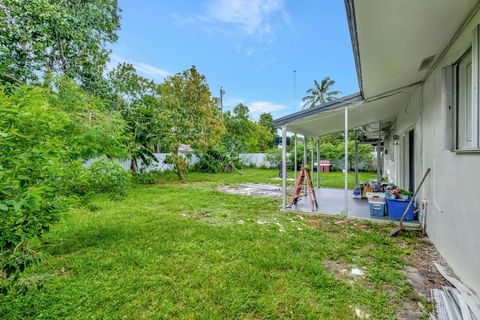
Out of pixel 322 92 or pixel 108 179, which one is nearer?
pixel 108 179

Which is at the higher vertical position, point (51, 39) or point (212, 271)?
point (51, 39)

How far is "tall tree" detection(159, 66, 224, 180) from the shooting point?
11.5 metres

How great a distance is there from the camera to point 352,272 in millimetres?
3096

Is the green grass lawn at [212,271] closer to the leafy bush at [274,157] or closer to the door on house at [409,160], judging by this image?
the door on house at [409,160]

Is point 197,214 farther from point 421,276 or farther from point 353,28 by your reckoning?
point 353,28

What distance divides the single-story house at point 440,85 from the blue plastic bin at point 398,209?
0.29 meters

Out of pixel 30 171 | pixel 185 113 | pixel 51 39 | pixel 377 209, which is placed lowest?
pixel 377 209

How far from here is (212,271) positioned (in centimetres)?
308

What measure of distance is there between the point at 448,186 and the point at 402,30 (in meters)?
2.16

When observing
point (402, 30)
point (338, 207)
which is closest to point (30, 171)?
point (402, 30)

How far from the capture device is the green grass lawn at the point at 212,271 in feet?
7.72

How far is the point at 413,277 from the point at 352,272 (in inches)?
28.1

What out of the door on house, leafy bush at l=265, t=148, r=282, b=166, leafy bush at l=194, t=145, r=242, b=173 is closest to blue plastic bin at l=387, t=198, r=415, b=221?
the door on house

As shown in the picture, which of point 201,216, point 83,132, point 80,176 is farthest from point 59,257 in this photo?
point 201,216
